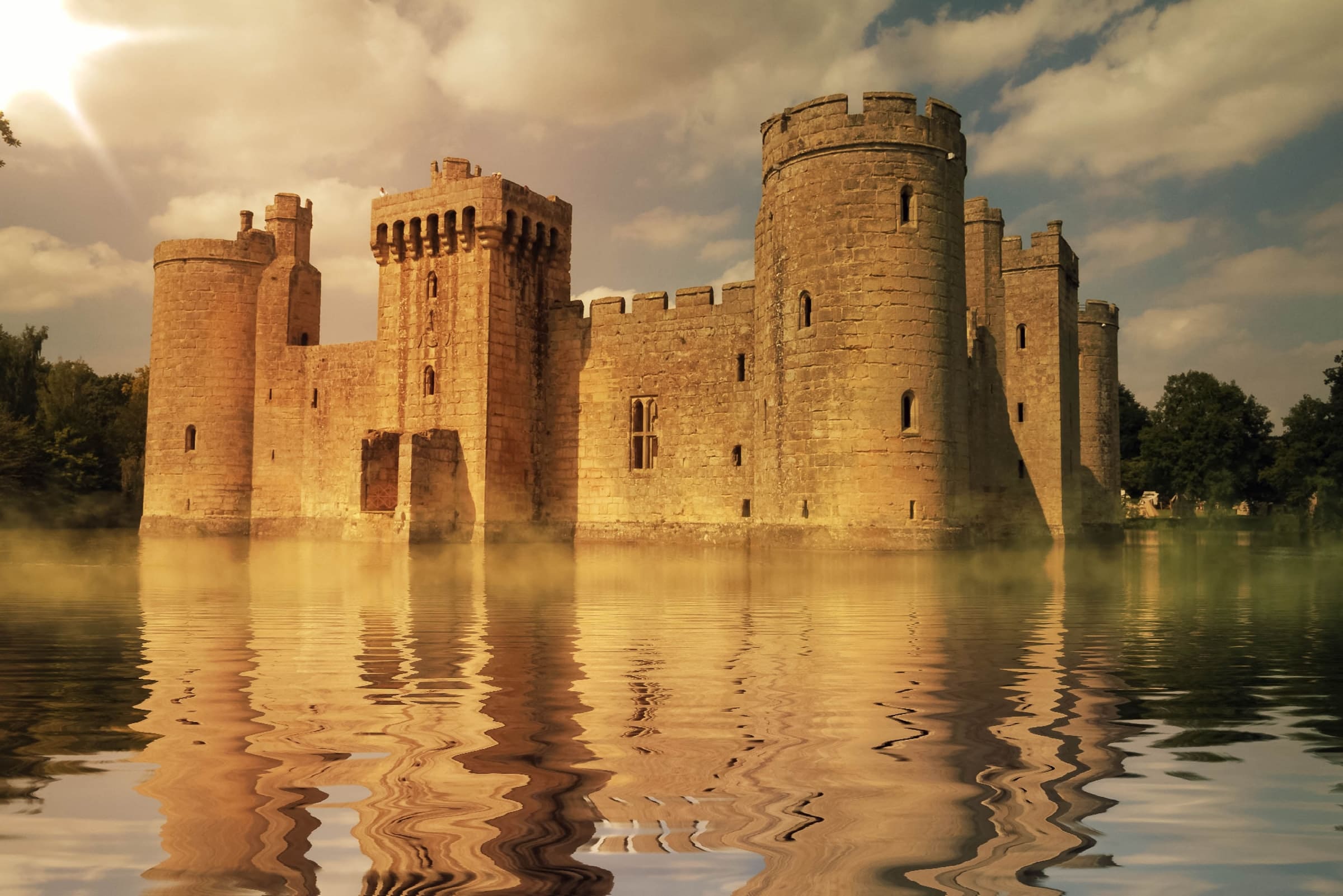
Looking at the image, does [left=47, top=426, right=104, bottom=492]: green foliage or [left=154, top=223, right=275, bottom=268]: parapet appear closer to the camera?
[left=154, top=223, right=275, bottom=268]: parapet

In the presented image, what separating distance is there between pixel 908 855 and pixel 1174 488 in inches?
2319

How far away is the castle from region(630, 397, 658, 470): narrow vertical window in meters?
→ 0.07

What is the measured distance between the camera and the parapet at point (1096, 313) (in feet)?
105

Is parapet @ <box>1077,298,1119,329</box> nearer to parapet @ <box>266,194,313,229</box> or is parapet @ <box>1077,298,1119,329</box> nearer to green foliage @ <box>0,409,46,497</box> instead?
parapet @ <box>266,194,313,229</box>

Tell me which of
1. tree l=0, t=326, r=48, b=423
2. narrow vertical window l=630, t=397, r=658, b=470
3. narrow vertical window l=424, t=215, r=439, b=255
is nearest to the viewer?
narrow vertical window l=630, t=397, r=658, b=470

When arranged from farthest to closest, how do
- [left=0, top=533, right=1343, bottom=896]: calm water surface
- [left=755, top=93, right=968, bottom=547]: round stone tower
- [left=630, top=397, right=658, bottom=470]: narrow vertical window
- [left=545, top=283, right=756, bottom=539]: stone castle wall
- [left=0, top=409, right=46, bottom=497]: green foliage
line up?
1. [left=0, top=409, right=46, bottom=497]: green foliage
2. [left=630, top=397, right=658, bottom=470]: narrow vertical window
3. [left=545, top=283, right=756, bottom=539]: stone castle wall
4. [left=755, top=93, right=968, bottom=547]: round stone tower
5. [left=0, top=533, right=1343, bottom=896]: calm water surface

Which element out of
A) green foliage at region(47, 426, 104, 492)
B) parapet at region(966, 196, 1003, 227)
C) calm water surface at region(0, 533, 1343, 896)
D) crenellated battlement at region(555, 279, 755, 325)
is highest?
parapet at region(966, 196, 1003, 227)

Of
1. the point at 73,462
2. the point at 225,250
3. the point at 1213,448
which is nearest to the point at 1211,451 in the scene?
the point at 1213,448

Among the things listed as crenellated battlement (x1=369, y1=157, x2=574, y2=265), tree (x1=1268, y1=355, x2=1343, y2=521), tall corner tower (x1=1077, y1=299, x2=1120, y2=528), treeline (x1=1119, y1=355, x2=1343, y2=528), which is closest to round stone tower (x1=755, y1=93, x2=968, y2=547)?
crenellated battlement (x1=369, y1=157, x2=574, y2=265)

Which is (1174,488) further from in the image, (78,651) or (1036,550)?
(78,651)

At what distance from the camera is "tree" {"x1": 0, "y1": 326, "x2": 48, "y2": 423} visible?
153 ft

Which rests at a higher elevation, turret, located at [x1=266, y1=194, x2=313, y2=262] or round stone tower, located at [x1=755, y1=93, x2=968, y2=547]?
turret, located at [x1=266, y1=194, x2=313, y2=262]

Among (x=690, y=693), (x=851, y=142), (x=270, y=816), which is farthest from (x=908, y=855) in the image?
(x=851, y=142)

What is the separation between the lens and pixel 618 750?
12.8 feet
